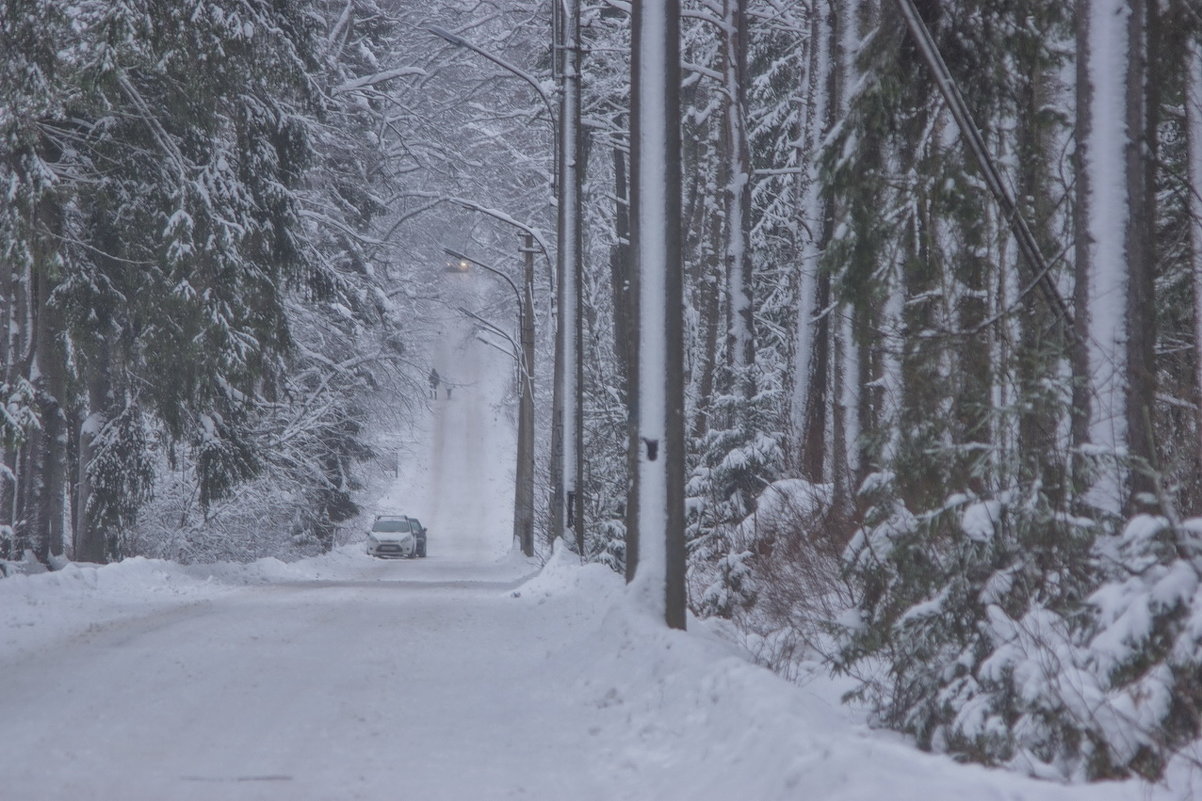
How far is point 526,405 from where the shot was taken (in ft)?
144

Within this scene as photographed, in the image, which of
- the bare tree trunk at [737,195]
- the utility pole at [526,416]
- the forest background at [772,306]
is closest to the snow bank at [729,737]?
the forest background at [772,306]

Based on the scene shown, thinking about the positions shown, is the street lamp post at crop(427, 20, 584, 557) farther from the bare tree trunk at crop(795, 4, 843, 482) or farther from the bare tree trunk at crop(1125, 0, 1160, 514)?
the bare tree trunk at crop(1125, 0, 1160, 514)

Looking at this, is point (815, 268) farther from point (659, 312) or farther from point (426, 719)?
point (426, 719)

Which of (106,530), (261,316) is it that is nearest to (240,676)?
(261,316)

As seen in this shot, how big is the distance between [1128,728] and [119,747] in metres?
5.30

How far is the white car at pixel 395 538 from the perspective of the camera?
4750cm

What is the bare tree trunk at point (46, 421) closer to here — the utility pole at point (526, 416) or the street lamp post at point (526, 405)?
the street lamp post at point (526, 405)

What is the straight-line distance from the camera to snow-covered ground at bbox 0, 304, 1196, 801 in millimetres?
6082

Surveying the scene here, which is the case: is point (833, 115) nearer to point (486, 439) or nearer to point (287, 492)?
point (287, 492)

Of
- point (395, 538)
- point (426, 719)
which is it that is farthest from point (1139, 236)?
point (395, 538)

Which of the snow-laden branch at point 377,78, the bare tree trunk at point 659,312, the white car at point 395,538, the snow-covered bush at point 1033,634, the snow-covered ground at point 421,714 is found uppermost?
the snow-laden branch at point 377,78

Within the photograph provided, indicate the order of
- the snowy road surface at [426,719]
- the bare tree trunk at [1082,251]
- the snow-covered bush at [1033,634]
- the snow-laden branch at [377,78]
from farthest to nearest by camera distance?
the snow-laden branch at [377,78] < the bare tree trunk at [1082,251] < the snowy road surface at [426,719] < the snow-covered bush at [1033,634]

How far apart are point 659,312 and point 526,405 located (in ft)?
108

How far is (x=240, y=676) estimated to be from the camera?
10.3 metres
